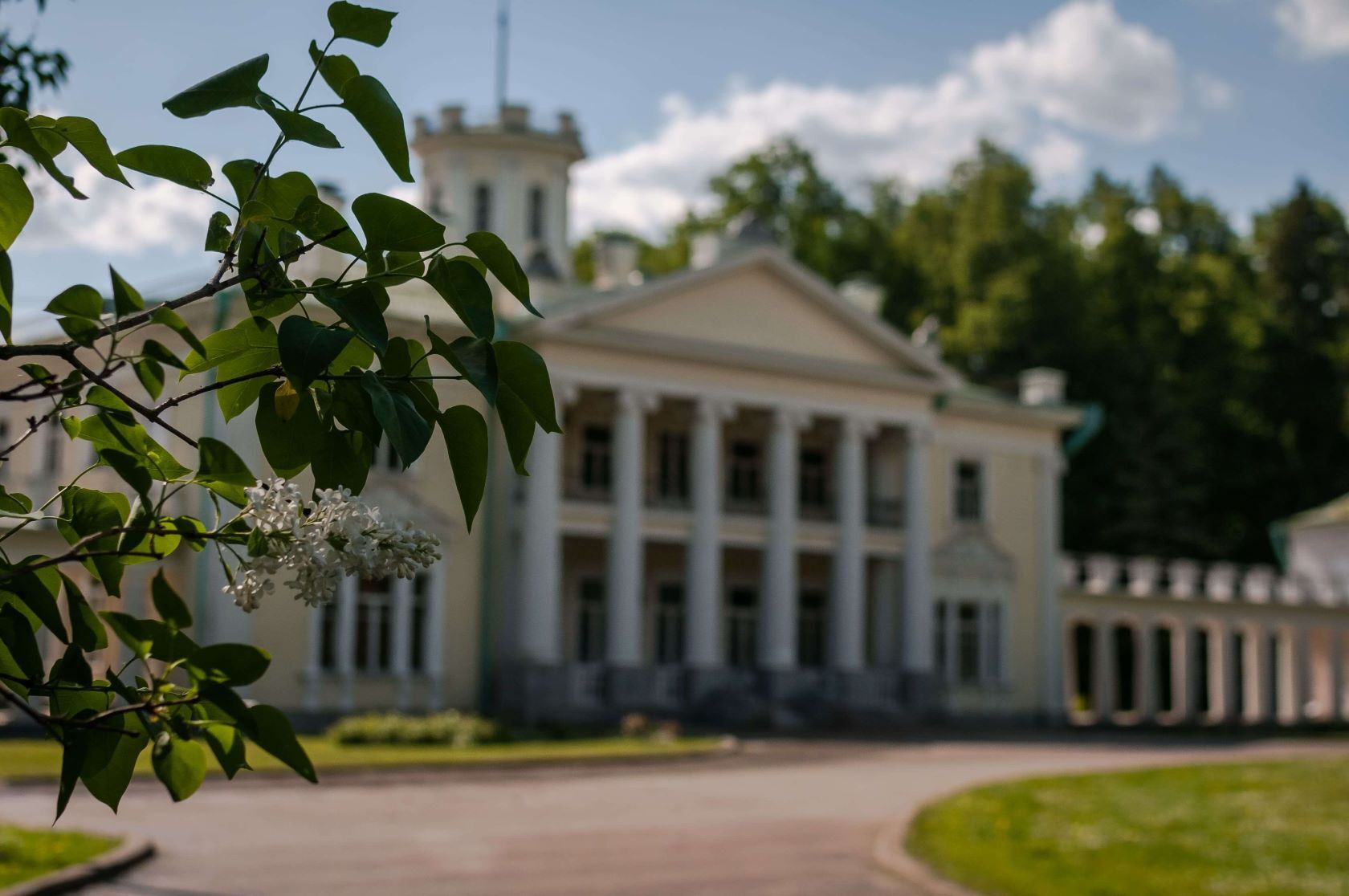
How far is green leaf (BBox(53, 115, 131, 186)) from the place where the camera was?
2449mm

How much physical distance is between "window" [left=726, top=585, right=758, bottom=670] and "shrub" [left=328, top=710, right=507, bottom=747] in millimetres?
11407

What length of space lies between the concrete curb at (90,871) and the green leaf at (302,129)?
30.3 feet

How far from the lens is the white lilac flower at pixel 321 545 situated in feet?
7.90

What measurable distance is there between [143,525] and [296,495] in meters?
0.34

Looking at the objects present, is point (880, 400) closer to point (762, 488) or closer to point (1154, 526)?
point (762, 488)

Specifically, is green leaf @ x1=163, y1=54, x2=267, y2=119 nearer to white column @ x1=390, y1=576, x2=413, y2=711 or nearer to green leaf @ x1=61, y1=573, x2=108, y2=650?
green leaf @ x1=61, y1=573, x2=108, y2=650

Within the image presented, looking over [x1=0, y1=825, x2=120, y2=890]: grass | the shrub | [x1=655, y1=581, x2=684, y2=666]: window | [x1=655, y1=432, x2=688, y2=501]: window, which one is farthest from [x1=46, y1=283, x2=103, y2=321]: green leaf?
[x1=655, y1=581, x2=684, y2=666]: window

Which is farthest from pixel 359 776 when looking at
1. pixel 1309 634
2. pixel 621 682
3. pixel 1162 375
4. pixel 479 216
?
pixel 1162 375

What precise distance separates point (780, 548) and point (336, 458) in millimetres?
34590

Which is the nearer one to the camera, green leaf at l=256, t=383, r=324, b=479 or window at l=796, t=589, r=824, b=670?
green leaf at l=256, t=383, r=324, b=479

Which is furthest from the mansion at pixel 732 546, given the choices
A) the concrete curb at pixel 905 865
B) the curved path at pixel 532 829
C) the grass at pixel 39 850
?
the concrete curb at pixel 905 865

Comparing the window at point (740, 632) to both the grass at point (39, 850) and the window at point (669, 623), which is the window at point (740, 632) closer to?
the window at point (669, 623)

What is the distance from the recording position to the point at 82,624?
2779 mm

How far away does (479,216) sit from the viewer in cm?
4591
